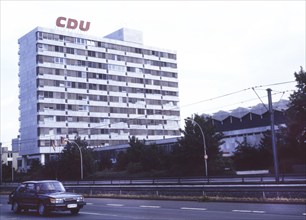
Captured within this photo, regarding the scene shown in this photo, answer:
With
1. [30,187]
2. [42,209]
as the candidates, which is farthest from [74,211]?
[30,187]

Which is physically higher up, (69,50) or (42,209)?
(69,50)

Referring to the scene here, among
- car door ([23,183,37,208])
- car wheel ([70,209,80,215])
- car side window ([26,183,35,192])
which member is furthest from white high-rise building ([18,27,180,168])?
car wheel ([70,209,80,215])

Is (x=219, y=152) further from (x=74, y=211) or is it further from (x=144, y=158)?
(x=74, y=211)

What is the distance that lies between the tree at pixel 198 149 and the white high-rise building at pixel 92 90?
40.5 m

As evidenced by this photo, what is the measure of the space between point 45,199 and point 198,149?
3632cm

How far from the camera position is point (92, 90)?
330 ft

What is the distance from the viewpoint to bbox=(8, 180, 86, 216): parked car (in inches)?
675

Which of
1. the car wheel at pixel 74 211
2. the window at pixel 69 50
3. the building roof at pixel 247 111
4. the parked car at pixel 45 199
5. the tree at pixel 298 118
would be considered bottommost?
the car wheel at pixel 74 211

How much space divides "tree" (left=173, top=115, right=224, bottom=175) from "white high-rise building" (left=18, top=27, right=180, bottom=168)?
40533 mm

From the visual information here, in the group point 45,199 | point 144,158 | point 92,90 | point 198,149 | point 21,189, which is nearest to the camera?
point 45,199

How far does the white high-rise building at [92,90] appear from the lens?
92.4m

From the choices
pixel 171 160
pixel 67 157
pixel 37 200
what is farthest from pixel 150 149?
pixel 37 200

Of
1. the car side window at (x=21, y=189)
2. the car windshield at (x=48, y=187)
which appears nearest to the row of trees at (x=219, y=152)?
the car side window at (x=21, y=189)

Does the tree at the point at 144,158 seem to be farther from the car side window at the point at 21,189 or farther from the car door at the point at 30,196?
the car door at the point at 30,196
